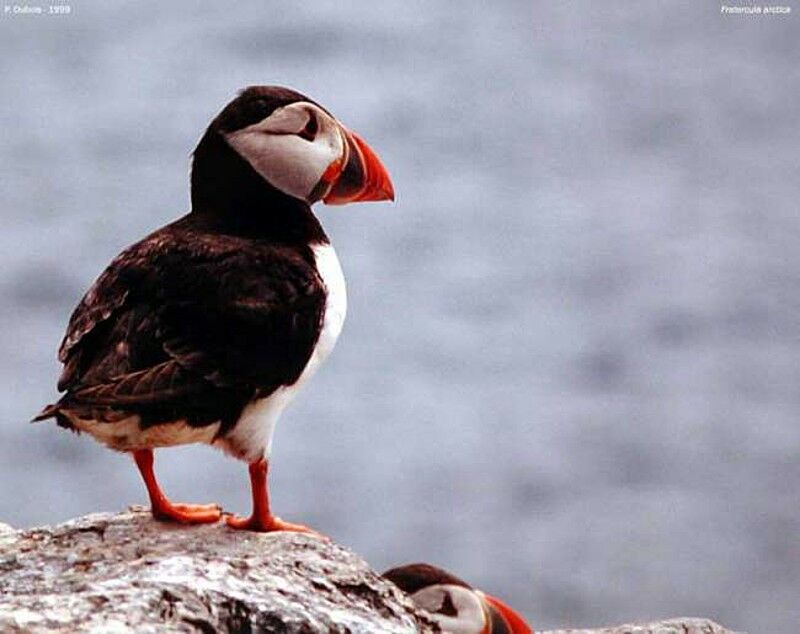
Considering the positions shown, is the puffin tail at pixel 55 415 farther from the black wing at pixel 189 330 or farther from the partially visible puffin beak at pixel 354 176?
the partially visible puffin beak at pixel 354 176

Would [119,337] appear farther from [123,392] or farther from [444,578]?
[444,578]

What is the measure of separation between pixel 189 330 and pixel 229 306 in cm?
8

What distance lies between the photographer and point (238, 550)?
8.95 ft

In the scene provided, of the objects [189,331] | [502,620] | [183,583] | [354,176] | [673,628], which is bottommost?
[673,628]

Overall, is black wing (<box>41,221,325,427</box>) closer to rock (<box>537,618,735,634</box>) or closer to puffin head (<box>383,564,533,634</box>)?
puffin head (<box>383,564,533,634</box>)

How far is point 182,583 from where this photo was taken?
7.23ft

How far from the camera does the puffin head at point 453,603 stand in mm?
3004

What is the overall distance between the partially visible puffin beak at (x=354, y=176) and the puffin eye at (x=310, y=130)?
0.07 metres

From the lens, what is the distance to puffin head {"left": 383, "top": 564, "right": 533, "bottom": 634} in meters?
3.00

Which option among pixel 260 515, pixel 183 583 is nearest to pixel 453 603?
pixel 260 515

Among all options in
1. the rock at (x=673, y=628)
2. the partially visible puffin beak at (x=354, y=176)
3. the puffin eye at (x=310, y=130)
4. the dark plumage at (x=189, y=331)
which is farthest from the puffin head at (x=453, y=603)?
the puffin eye at (x=310, y=130)

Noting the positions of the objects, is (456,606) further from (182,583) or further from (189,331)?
(182,583)

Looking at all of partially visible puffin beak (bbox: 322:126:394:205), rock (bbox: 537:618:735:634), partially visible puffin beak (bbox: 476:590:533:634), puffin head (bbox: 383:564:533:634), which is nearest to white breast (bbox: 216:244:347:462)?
partially visible puffin beak (bbox: 322:126:394:205)

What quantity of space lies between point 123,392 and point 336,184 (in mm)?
650
